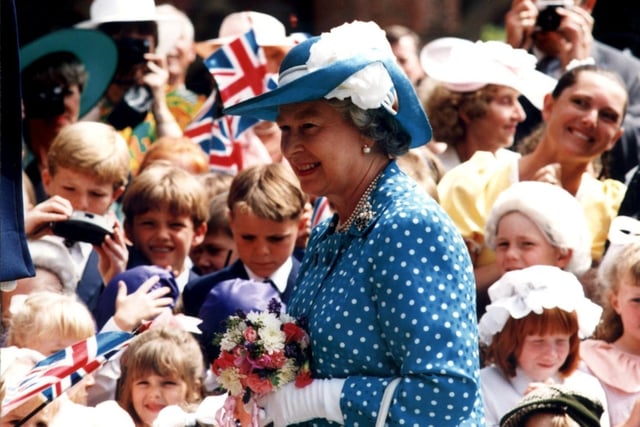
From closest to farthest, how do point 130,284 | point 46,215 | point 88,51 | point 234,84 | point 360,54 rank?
point 360,54 < point 130,284 < point 46,215 < point 234,84 < point 88,51

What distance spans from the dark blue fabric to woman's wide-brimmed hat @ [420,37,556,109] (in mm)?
3647

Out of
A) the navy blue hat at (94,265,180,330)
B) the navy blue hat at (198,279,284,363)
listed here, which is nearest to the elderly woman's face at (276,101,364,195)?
the navy blue hat at (198,279,284,363)

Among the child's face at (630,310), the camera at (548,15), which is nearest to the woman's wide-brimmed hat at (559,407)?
the child's face at (630,310)

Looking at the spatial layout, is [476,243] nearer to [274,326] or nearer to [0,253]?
[274,326]

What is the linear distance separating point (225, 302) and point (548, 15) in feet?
9.20

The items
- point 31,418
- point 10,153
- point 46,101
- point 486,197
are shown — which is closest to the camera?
point 10,153

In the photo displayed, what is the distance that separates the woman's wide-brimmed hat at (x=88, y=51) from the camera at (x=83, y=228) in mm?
1678

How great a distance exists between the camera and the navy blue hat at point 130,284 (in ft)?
20.9

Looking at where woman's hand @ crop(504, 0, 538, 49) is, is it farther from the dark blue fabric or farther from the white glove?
the dark blue fabric

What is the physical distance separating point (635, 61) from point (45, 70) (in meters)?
3.12

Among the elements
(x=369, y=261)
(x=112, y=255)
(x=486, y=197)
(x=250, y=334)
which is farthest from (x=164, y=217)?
(x=369, y=261)

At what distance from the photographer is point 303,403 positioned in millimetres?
4348

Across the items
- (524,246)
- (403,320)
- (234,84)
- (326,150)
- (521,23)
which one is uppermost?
(326,150)

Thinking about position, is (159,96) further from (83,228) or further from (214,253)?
(83,228)
